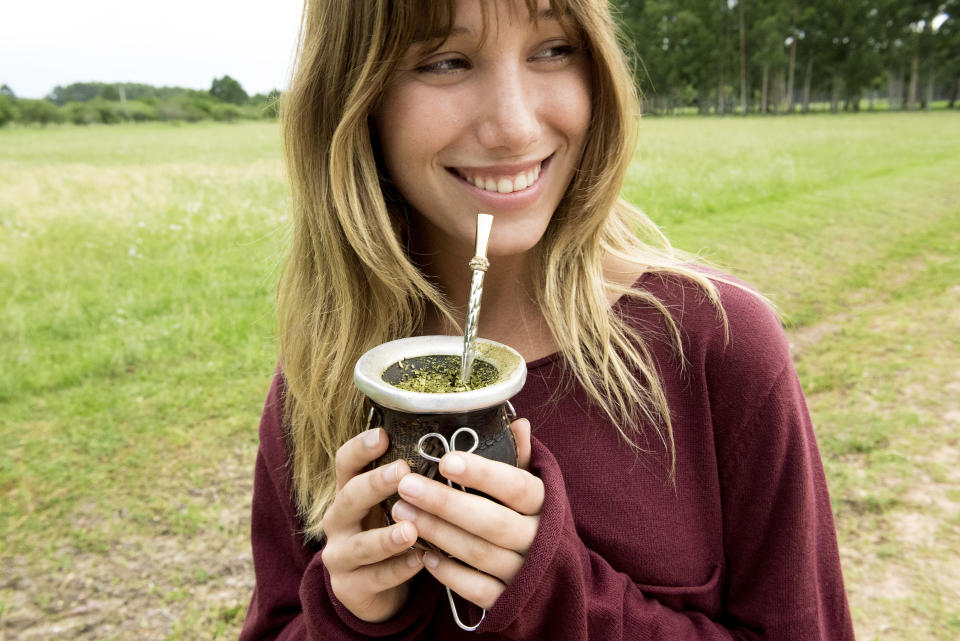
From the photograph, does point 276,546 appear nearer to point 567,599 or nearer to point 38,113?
point 567,599

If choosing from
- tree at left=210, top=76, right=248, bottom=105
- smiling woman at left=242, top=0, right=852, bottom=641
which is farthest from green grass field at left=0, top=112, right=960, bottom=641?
tree at left=210, top=76, right=248, bottom=105

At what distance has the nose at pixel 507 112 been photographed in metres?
1.21

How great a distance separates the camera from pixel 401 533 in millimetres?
902

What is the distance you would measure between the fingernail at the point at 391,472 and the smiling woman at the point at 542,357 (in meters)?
0.08

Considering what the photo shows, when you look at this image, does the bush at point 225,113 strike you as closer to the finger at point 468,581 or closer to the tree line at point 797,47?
the tree line at point 797,47

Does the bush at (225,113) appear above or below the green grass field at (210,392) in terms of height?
above

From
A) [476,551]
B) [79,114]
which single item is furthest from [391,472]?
[79,114]

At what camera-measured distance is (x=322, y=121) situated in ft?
4.69

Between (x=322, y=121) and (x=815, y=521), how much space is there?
3.88ft

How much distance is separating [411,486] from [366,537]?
0.46 ft

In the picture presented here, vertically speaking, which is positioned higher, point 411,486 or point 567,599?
point 411,486

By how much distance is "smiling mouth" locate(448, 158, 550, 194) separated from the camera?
1285 mm

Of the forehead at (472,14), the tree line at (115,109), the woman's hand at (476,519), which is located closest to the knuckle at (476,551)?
the woman's hand at (476,519)

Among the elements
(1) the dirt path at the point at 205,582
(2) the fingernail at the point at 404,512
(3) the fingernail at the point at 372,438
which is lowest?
(1) the dirt path at the point at 205,582
